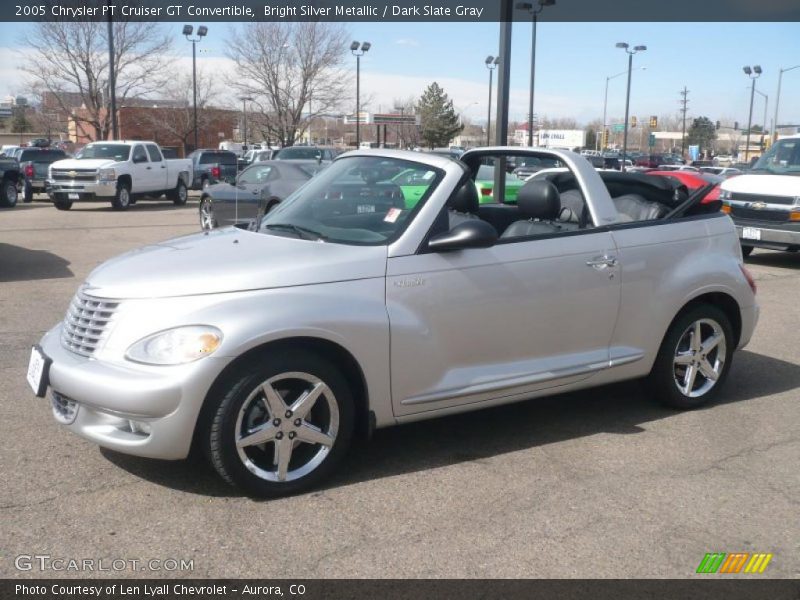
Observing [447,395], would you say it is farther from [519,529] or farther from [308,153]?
[308,153]

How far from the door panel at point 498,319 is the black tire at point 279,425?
375 mm

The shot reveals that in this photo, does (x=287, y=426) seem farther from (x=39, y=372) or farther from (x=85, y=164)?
(x=85, y=164)

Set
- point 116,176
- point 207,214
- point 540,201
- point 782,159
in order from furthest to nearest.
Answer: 1. point 116,176
2. point 207,214
3. point 782,159
4. point 540,201

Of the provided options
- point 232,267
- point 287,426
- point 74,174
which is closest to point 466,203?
point 232,267

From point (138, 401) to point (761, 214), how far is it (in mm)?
11477

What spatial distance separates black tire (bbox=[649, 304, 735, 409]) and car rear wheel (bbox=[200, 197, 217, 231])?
37.9 feet

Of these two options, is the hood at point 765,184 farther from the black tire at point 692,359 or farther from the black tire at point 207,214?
the black tire at point 207,214

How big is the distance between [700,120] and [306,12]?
82993mm

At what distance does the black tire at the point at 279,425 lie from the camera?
3.90 metres

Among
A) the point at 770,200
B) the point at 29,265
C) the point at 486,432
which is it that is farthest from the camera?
the point at 770,200

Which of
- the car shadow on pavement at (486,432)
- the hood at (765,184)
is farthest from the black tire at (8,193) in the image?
the car shadow on pavement at (486,432)

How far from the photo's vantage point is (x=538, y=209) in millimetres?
5383
